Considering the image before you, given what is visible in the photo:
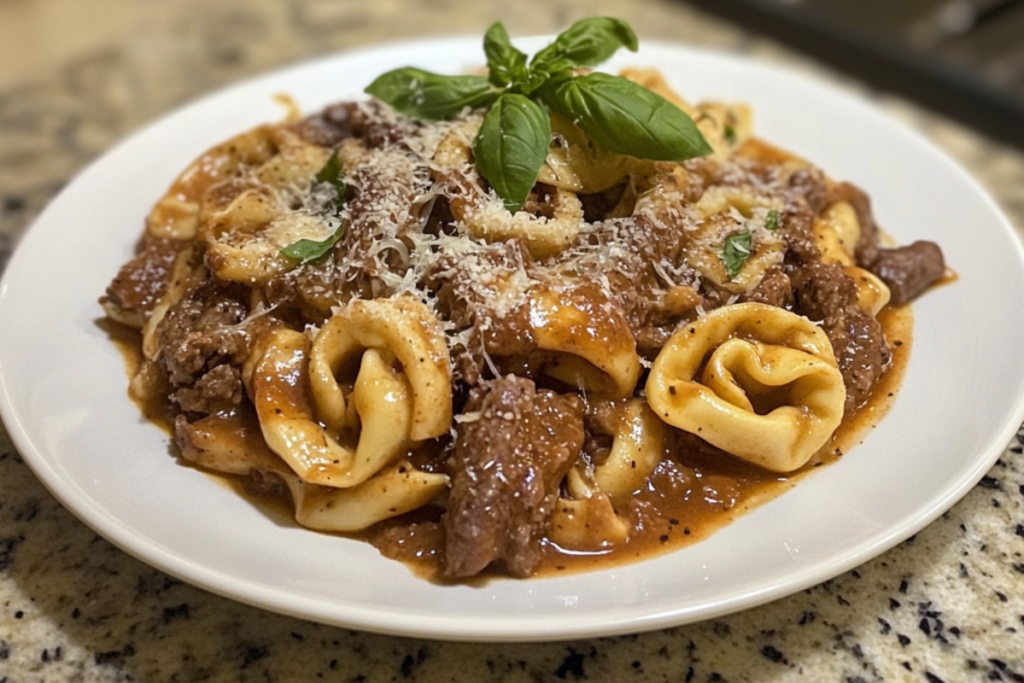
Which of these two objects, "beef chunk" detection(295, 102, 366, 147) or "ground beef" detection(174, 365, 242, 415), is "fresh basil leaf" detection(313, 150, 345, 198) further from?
"ground beef" detection(174, 365, 242, 415)

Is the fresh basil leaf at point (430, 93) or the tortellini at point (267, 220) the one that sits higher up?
the fresh basil leaf at point (430, 93)

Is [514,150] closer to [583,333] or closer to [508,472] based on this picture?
[583,333]

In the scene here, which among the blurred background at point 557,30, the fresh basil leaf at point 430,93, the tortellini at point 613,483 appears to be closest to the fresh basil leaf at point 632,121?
the fresh basil leaf at point 430,93

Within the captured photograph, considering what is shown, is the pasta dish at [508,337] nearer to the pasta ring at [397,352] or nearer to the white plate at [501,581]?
the pasta ring at [397,352]

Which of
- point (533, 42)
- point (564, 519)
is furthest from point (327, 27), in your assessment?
point (564, 519)

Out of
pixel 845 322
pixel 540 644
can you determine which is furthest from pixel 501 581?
pixel 845 322

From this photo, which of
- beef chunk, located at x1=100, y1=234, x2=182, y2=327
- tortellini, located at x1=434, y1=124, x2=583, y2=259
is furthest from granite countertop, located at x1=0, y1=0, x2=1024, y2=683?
tortellini, located at x1=434, y1=124, x2=583, y2=259
